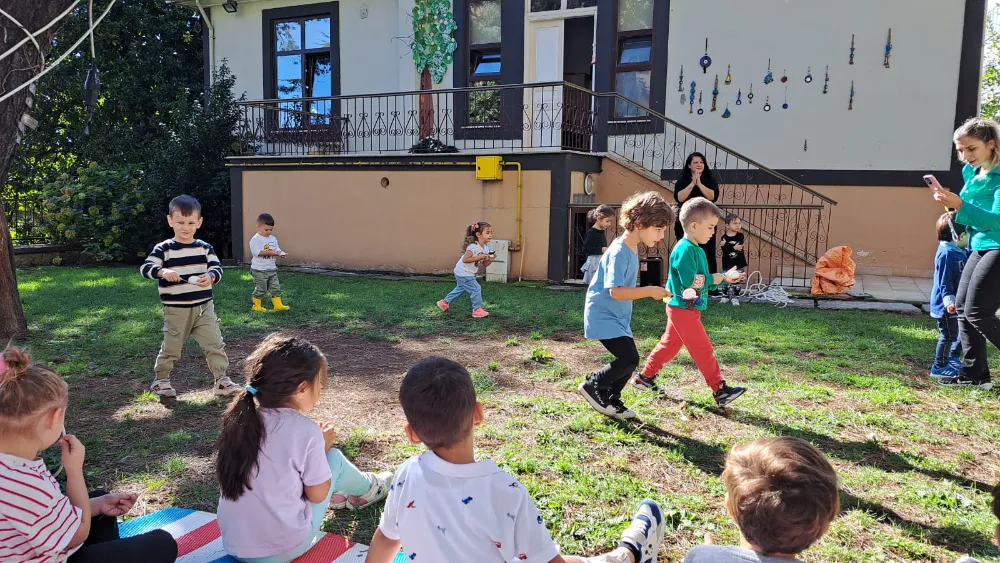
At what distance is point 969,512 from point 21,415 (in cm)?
347

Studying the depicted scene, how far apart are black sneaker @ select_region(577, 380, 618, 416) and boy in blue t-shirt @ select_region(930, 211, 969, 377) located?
106 inches

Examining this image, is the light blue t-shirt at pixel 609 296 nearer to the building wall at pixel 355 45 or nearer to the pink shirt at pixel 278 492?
the pink shirt at pixel 278 492

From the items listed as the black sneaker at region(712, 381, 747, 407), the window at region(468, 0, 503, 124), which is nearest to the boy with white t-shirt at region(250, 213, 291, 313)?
the black sneaker at region(712, 381, 747, 407)

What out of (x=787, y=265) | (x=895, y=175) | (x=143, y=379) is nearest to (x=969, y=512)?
(x=143, y=379)

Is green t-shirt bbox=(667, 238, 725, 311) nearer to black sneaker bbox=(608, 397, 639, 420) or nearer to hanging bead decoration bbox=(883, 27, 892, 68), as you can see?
black sneaker bbox=(608, 397, 639, 420)

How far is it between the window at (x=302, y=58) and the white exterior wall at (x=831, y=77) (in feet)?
21.8

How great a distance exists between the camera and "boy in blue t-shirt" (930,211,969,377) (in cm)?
507

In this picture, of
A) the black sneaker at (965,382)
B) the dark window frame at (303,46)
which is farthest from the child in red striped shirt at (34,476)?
the dark window frame at (303,46)

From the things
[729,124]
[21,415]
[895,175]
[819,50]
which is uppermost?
[819,50]

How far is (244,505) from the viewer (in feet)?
7.56

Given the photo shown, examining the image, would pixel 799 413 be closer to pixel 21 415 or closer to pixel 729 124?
pixel 21 415

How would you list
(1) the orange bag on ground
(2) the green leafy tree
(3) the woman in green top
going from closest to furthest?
(3) the woman in green top
(1) the orange bag on ground
(2) the green leafy tree

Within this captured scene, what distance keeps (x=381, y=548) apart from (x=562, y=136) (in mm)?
9127

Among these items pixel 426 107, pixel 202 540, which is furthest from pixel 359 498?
pixel 426 107
